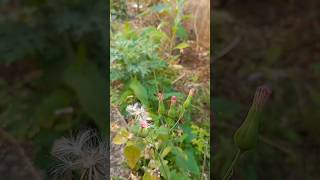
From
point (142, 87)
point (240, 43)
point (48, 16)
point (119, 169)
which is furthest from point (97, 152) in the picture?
point (240, 43)

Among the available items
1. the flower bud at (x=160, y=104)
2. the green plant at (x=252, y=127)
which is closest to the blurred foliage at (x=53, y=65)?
the flower bud at (x=160, y=104)

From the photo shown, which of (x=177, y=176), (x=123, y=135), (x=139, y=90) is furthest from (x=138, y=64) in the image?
(x=177, y=176)

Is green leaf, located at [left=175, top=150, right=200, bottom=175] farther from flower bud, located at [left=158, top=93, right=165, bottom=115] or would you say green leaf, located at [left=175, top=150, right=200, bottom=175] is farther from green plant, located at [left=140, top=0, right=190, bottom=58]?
green plant, located at [left=140, top=0, right=190, bottom=58]

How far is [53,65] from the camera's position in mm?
1472

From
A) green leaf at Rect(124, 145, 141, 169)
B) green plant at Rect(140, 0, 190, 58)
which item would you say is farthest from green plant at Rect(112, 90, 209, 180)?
green plant at Rect(140, 0, 190, 58)

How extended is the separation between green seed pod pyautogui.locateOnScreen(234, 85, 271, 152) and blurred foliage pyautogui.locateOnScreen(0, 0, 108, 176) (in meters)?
0.33

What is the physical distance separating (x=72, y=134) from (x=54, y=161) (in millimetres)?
79

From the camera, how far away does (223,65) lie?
1.59 m

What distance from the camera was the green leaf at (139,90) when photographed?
57.6 inches

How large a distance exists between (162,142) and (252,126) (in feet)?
0.74

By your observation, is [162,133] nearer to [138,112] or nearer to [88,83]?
[138,112]

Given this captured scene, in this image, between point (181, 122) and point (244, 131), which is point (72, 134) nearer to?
point (181, 122)

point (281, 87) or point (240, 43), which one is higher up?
point (240, 43)

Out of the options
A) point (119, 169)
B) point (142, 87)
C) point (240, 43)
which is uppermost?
point (240, 43)
